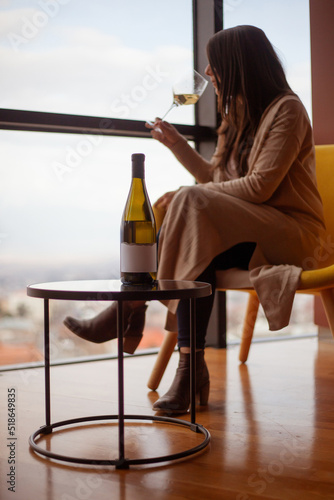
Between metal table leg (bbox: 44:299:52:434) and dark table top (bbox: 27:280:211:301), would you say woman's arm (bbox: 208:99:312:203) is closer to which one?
dark table top (bbox: 27:280:211:301)

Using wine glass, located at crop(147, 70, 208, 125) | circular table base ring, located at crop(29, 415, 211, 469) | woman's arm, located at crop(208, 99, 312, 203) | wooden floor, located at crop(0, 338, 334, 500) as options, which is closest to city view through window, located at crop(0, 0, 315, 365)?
wooden floor, located at crop(0, 338, 334, 500)

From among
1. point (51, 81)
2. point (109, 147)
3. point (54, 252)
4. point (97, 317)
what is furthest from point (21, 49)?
point (97, 317)

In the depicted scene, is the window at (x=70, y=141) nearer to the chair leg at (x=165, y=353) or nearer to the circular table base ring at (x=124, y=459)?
the chair leg at (x=165, y=353)

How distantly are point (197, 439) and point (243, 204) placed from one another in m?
0.69

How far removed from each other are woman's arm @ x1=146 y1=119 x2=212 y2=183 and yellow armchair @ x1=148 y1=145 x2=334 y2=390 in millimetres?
197

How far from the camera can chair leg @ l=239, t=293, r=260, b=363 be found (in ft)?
7.43

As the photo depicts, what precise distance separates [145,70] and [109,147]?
14.9 inches

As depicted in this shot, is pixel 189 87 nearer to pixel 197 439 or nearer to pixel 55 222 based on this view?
pixel 55 222

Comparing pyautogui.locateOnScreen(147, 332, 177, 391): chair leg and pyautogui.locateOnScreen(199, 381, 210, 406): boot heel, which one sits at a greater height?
pyautogui.locateOnScreen(147, 332, 177, 391): chair leg

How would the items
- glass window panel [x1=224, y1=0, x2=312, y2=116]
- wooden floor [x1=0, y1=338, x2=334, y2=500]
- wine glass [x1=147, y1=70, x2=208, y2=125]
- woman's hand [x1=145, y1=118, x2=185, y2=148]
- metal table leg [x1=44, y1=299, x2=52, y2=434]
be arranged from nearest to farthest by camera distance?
wooden floor [x1=0, y1=338, x2=334, y2=500] → metal table leg [x1=44, y1=299, x2=52, y2=434] → wine glass [x1=147, y1=70, x2=208, y2=125] → woman's hand [x1=145, y1=118, x2=185, y2=148] → glass window panel [x1=224, y1=0, x2=312, y2=116]

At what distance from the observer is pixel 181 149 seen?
198 cm

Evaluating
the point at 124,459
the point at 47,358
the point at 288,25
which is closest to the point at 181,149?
the point at 47,358

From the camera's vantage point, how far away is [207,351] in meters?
2.61

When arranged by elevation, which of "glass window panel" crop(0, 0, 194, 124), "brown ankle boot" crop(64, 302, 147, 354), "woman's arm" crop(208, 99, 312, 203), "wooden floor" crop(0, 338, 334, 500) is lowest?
"wooden floor" crop(0, 338, 334, 500)
